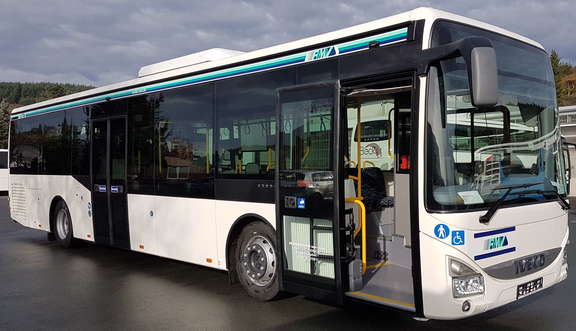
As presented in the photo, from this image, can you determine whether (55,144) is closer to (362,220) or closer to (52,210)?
(52,210)

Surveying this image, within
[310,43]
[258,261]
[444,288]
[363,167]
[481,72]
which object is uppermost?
[310,43]

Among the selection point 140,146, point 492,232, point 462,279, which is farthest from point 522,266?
point 140,146

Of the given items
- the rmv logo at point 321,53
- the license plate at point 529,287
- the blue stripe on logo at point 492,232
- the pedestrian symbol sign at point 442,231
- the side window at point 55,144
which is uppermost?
the rmv logo at point 321,53

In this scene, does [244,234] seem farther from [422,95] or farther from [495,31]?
[495,31]

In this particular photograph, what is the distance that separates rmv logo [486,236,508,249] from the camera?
4723 millimetres

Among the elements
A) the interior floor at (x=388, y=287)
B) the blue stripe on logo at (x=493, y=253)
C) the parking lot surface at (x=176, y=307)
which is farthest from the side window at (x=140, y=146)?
the blue stripe on logo at (x=493, y=253)

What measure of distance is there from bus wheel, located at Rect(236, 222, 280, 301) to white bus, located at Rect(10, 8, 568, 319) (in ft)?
0.07

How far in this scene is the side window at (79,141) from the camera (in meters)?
9.95

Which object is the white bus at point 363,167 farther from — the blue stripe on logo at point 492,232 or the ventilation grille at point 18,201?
the ventilation grille at point 18,201

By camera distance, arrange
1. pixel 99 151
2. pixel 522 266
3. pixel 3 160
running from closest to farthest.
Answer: pixel 522 266
pixel 99 151
pixel 3 160

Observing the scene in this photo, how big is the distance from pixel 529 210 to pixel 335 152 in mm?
1994

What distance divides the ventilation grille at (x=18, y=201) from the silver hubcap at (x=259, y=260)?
793cm

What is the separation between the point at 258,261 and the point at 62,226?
630cm

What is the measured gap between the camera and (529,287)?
16.6 feet
